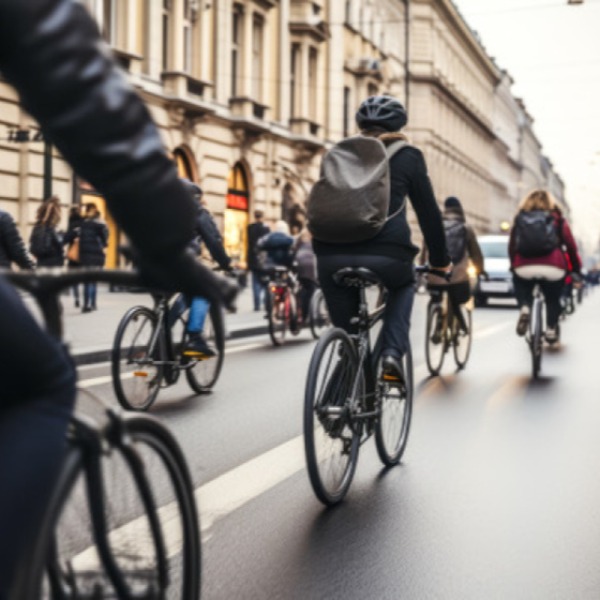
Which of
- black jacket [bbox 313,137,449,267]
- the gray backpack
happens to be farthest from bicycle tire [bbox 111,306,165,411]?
the gray backpack

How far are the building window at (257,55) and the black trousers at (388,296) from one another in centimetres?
3179

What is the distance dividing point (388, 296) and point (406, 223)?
14.7 inches

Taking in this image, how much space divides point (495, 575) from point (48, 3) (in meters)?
2.99

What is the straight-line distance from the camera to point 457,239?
→ 12.1 meters

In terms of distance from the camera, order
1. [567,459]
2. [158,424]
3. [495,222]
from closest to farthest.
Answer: [158,424]
[567,459]
[495,222]

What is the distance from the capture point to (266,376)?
11469 mm

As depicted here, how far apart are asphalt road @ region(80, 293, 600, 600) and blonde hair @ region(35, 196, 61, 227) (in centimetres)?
714

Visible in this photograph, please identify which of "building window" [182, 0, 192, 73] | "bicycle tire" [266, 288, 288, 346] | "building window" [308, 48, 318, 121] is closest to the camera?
"bicycle tire" [266, 288, 288, 346]

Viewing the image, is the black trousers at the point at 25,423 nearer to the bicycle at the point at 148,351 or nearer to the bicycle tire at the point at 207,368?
the bicycle at the point at 148,351

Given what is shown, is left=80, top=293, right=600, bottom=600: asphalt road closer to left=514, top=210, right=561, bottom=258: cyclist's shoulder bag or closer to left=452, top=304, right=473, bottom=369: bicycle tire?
left=514, top=210, right=561, bottom=258: cyclist's shoulder bag

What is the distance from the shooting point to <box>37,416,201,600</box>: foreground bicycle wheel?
2326mm

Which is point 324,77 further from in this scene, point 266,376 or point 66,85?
point 66,85

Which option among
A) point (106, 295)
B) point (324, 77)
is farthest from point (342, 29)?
point (106, 295)

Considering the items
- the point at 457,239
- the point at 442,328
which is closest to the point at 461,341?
the point at 442,328
